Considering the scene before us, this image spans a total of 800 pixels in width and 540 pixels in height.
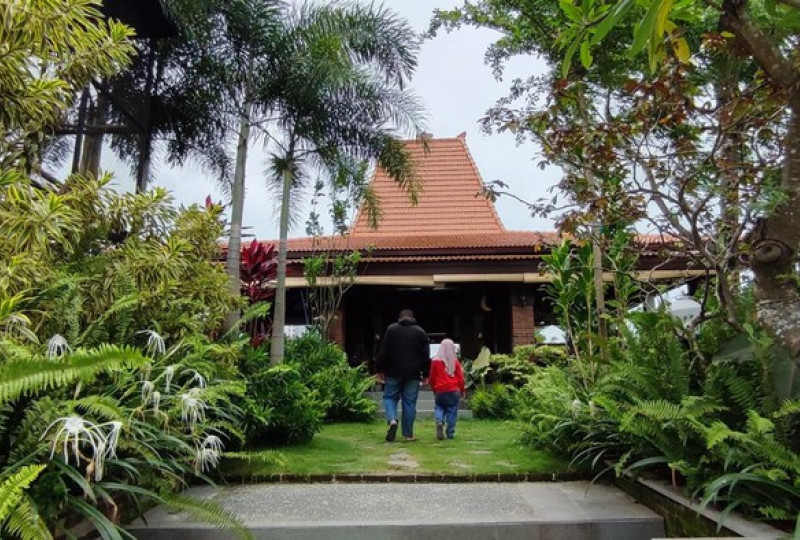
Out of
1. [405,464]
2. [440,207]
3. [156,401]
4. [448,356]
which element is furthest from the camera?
[440,207]

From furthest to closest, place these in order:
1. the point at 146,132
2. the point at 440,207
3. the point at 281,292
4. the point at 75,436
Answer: the point at 440,207
the point at 146,132
the point at 281,292
the point at 75,436

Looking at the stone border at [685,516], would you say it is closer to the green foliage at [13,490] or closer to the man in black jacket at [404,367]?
the green foliage at [13,490]

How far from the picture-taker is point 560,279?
264 inches

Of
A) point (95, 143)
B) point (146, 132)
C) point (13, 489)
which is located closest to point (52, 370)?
point (13, 489)

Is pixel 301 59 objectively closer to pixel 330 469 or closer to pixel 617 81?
pixel 617 81

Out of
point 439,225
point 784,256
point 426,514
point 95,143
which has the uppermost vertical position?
point 439,225

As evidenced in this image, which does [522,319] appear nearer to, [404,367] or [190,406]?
[404,367]

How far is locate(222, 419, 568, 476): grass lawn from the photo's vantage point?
4.94 meters

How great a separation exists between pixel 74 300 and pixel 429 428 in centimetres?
607

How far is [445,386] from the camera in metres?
7.32

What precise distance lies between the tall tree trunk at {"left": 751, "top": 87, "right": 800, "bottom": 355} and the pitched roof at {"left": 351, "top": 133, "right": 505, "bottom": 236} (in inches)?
437

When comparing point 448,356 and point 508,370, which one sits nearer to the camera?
point 448,356

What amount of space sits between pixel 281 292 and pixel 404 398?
220 cm

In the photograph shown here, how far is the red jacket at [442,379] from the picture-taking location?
7320 millimetres
